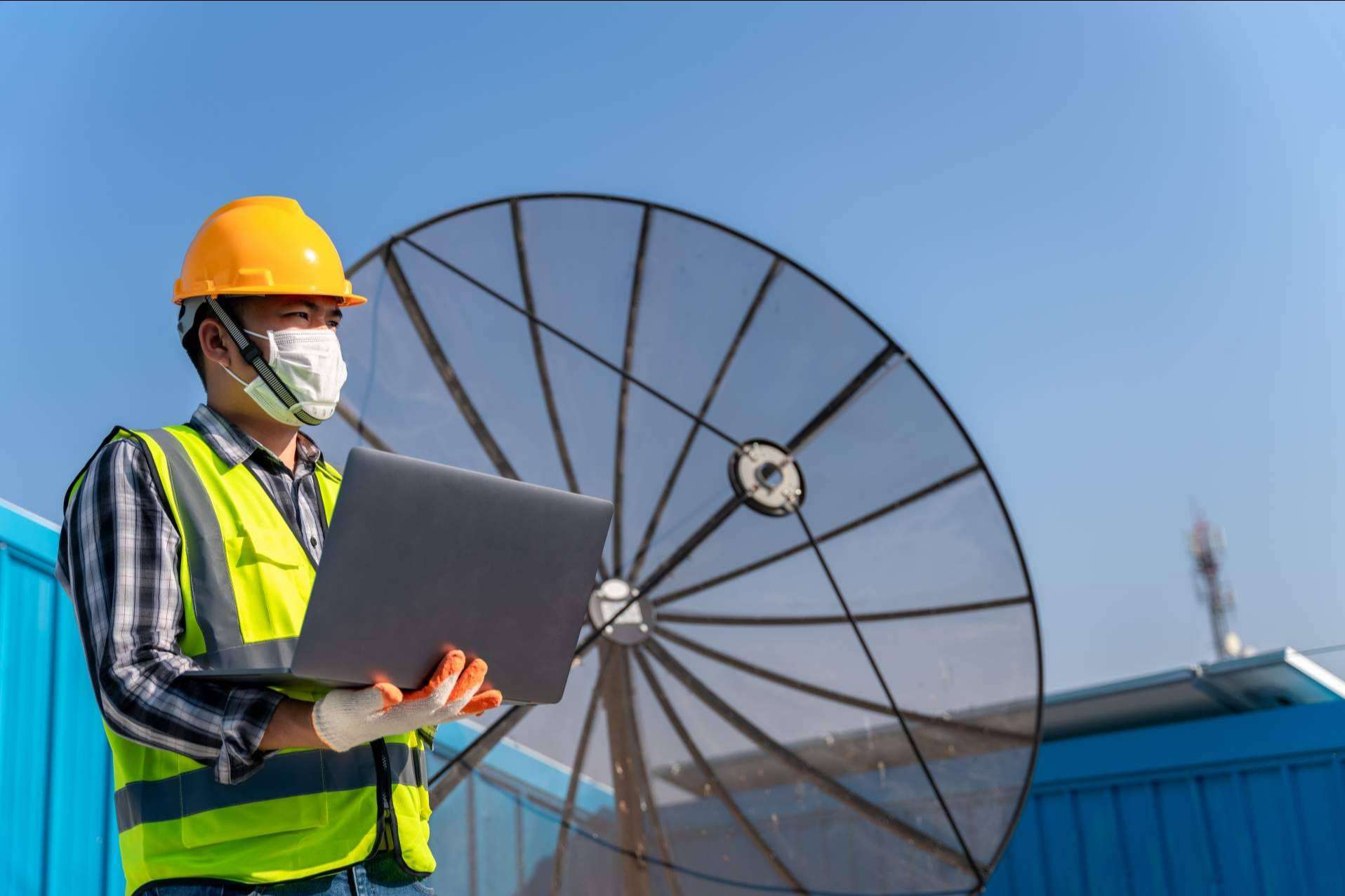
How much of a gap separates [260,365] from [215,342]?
13 cm

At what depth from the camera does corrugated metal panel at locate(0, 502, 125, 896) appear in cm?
400

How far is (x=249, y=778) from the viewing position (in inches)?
78.3

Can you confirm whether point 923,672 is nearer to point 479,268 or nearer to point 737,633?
point 737,633

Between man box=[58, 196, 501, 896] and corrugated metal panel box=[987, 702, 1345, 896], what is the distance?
19.1ft

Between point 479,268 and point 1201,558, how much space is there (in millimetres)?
54579

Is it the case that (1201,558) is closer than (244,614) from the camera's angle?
No

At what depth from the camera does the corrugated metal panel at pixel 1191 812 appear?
662 cm

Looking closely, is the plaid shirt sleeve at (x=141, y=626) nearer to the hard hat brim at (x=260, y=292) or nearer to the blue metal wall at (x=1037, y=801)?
the hard hat brim at (x=260, y=292)

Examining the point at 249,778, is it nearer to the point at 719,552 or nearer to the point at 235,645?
the point at 235,645

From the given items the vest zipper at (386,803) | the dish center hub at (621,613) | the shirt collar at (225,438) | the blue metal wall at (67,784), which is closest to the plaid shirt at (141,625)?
the shirt collar at (225,438)

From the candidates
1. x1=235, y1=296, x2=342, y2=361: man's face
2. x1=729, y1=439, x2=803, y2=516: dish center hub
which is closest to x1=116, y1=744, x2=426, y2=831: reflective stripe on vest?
x1=235, y1=296, x2=342, y2=361: man's face

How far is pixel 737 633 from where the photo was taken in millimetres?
4898

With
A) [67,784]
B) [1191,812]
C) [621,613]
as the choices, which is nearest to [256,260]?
[621,613]

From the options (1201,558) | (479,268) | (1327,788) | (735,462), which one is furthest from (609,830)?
(1201,558)
